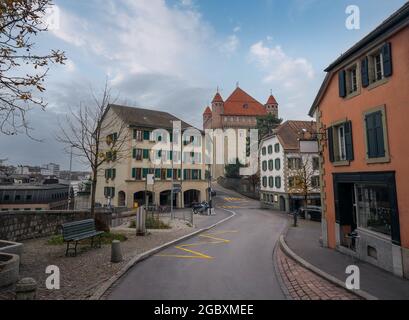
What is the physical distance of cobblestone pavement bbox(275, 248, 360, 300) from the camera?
6.10 m

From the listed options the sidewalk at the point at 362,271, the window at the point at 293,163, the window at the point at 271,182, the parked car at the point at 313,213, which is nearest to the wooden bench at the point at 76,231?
the sidewalk at the point at 362,271

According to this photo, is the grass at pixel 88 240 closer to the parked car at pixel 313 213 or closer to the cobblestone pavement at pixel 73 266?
the cobblestone pavement at pixel 73 266

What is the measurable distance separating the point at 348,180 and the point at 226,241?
20.3 ft

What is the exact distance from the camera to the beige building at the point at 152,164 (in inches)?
1379

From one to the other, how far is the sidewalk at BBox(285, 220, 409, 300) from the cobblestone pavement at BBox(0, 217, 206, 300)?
6.32 meters

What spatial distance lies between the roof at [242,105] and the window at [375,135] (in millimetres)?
71360

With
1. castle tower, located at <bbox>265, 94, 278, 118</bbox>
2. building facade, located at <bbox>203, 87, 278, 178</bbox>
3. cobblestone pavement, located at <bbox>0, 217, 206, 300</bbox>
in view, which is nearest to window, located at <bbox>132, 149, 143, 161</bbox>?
cobblestone pavement, located at <bbox>0, 217, 206, 300</bbox>

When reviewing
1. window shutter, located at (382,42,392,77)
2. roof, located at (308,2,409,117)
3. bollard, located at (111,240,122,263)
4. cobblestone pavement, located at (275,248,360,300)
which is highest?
roof, located at (308,2,409,117)

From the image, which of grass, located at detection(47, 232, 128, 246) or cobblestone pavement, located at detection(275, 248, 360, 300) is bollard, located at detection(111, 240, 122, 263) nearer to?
grass, located at detection(47, 232, 128, 246)

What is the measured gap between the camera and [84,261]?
28.1 ft

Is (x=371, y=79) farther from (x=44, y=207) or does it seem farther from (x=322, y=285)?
(x=44, y=207)

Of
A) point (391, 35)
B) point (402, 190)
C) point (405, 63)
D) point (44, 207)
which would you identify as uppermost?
point (391, 35)

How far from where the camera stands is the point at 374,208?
9906mm
